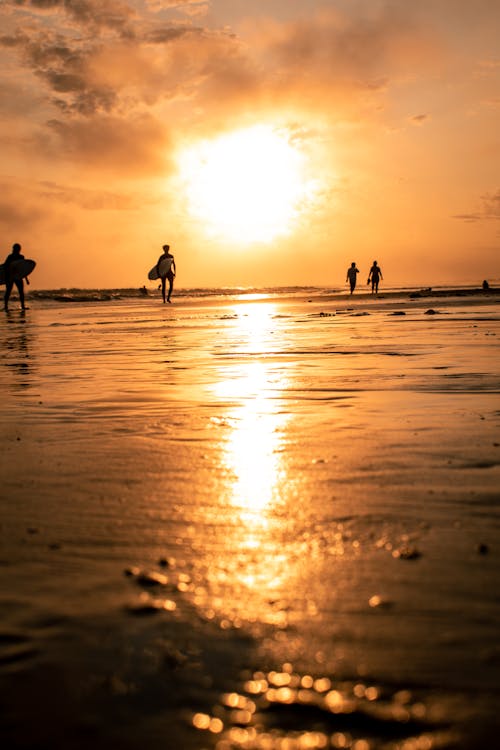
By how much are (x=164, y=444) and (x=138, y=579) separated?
1.82m

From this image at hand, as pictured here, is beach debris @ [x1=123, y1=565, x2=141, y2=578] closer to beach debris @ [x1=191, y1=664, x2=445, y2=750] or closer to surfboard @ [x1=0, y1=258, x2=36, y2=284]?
beach debris @ [x1=191, y1=664, x2=445, y2=750]

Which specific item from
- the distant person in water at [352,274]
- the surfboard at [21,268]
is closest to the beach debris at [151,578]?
Result: the surfboard at [21,268]

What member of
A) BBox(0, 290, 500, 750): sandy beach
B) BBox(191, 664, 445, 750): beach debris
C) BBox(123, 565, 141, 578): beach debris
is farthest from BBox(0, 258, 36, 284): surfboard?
BBox(191, 664, 445, 750): beach debris

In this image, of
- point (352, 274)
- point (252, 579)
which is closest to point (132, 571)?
point (252, 579)

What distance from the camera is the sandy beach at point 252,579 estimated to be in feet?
4.55

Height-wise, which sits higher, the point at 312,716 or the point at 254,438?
the point at 254,438

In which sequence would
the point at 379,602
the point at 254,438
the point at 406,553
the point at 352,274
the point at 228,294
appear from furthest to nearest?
the point at 228,294 < the point at 352,274 < the point at 254,438 < the point at 406,553 < the point at 379,602

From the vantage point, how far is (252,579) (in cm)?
199

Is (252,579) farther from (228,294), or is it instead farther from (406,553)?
(228,294)

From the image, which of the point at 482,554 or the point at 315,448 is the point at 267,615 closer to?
the point at 482,554

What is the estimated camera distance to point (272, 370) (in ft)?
23.7

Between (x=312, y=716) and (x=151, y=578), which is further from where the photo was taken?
(x=151, y=578)

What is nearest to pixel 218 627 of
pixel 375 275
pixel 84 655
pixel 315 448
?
pixel 84 655

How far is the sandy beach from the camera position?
4.55ft
